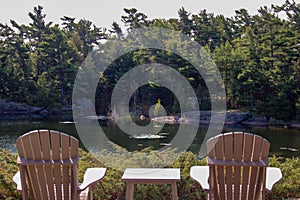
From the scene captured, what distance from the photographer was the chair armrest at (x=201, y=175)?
2230mm

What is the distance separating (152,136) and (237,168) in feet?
34.6

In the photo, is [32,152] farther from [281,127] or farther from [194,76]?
[194,76]

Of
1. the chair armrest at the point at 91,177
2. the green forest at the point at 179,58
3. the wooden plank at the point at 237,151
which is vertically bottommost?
the chair armrest at the point at 91,177

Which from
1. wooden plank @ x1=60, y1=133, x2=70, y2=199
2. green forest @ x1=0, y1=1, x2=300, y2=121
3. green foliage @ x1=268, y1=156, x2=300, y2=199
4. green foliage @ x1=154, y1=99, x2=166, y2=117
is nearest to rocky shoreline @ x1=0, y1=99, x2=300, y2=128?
green forest @ x1=0, y1=1, x2=300, y2=121

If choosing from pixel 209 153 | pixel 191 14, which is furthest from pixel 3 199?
pixel 191 14

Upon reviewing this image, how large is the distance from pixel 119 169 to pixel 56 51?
18.7m

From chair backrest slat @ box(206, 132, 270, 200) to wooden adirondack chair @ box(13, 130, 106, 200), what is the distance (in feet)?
2.45

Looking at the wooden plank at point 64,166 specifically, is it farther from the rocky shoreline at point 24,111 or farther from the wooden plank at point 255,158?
the rocky shoreline at point 24,111

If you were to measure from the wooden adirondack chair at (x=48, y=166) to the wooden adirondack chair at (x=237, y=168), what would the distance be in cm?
73

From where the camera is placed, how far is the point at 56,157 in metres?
2.15

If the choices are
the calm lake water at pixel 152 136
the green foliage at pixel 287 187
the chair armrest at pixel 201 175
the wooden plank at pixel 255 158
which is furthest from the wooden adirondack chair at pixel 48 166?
the calm lake water at pixel 152 136

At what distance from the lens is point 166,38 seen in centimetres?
1822

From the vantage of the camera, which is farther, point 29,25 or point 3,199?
point 29,25

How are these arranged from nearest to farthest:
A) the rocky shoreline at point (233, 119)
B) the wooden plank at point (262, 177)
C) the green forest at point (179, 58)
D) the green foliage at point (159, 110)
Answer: the wooden plank at point (262, 177) → the rocky shoreline at point (233, 119) → the green forest at point (179, 58) → the green foliage at point (159, 110)
